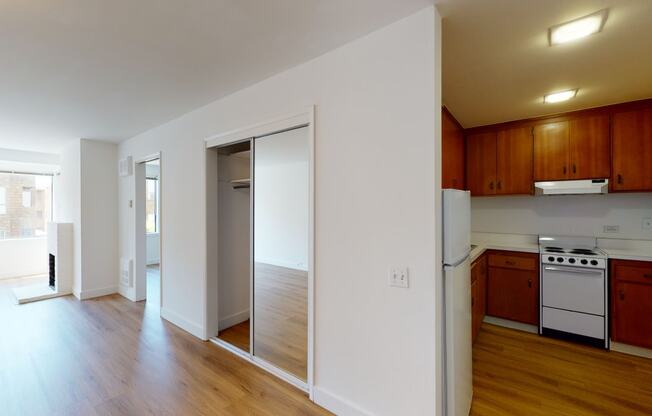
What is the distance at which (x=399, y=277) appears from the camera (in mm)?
1772

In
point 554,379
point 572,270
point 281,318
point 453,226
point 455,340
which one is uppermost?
point 453,226

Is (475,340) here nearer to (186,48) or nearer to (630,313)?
(630,313)

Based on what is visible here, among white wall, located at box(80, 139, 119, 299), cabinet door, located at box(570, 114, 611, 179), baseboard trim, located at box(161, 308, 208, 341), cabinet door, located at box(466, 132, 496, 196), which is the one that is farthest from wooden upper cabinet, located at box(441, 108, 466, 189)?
white wall, located at box(80, 139, 119, 299)

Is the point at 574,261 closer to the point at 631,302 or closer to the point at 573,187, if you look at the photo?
the point at 631,302

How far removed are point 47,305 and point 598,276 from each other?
7177 millimetres

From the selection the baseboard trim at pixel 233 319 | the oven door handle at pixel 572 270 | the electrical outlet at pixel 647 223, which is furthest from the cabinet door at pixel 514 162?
the baseboard trim at pixel 233 319

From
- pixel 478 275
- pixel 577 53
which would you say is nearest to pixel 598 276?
pixel 478 275

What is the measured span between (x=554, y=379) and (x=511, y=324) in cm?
108

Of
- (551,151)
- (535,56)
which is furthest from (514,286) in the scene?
(535,56)

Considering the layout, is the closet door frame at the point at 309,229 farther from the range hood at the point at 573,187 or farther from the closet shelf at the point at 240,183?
the range hood at the point at 573,187

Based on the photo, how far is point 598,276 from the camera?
9.70ft

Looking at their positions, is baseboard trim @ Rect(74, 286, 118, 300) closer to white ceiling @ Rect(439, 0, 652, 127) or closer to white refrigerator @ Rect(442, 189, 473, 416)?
white refrigerator @ Rect(442, 189, 473, 416)

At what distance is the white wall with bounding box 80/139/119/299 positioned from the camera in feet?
15.5

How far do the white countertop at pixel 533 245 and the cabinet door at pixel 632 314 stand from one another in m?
0.28
